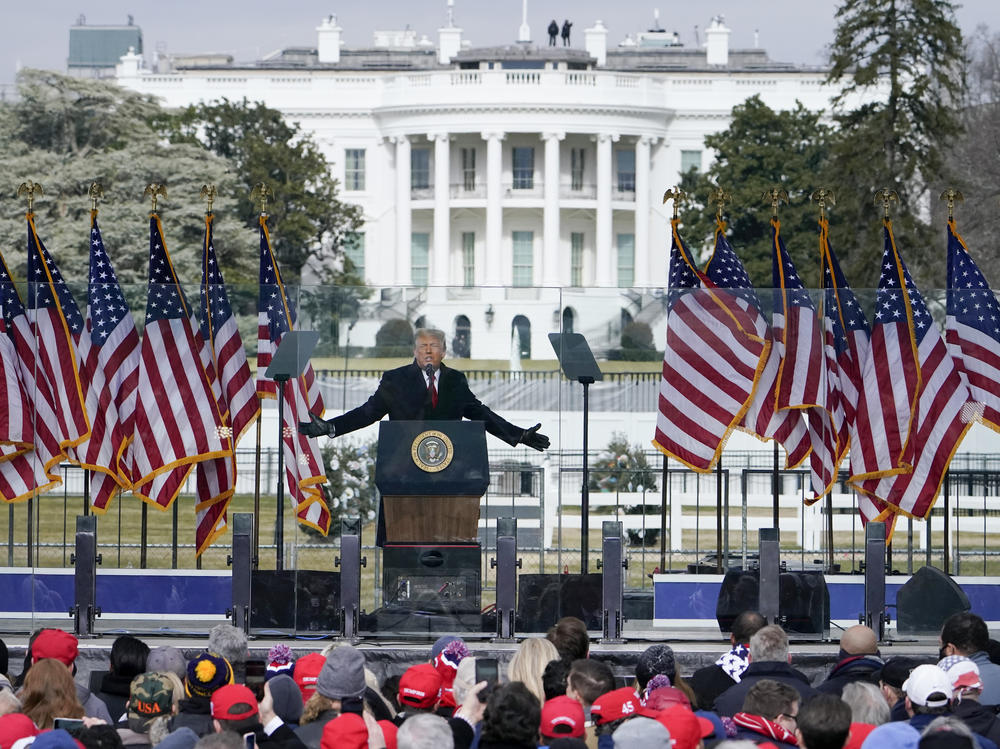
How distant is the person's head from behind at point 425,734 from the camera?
7.77m

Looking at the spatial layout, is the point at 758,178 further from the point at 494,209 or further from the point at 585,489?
the point at 585,489

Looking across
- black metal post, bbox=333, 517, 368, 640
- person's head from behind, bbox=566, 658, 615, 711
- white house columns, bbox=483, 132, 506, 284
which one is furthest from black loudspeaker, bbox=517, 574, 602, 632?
white house columns, bbox=483, 132, 506, 284

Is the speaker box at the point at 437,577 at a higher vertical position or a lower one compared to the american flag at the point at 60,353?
lower

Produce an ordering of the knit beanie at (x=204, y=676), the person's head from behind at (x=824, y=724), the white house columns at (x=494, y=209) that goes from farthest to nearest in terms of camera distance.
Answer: the white house columns at (x=494, y=209), the knit beanie at (x=204, y=676), the person's head from behind at (x=824, y=724)

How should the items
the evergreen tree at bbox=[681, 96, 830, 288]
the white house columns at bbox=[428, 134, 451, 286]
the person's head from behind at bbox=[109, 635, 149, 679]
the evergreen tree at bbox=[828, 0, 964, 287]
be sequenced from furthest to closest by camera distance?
the white house columns at bbox=[428, 134, 451, 286], the evergreen tree at bbox=[681, 96, 830, 288], the evergreen tree at bbox=[828, 0, 964, 287], the person's head from behind at bbox=[109, 635, 149, 679]

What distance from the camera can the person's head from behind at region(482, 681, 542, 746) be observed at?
26.2ft

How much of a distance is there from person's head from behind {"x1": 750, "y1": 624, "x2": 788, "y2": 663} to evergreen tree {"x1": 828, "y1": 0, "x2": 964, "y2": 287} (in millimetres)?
33453

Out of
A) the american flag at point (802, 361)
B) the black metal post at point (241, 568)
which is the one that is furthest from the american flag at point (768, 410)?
the black metal post at point (241, 568)

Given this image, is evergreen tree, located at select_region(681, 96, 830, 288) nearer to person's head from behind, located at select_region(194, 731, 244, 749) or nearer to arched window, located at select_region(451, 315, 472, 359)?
arched window, located at select_region(451, 315, 472, 359)

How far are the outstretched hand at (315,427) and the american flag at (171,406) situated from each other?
76cm

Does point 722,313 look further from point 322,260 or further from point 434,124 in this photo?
point 434,124

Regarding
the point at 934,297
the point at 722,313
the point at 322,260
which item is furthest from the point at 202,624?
the point at 322,260

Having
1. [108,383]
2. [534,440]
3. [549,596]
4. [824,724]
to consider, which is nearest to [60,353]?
[108,383]

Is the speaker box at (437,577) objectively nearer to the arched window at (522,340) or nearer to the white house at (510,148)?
the arched window at (522,340)
